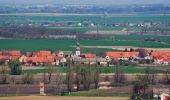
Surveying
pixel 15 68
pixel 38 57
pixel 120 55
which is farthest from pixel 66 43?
pixel 15 68

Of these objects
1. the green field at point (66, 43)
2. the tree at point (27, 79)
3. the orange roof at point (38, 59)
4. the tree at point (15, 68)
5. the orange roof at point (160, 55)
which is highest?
the green field at point (66, 43)

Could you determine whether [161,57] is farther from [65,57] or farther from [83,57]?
[65,57]

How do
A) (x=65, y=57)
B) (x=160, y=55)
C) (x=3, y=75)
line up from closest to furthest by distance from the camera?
(x=3, y=75), (x=65, y=57), (x=160, y=55)

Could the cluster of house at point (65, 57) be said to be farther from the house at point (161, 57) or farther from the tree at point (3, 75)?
the tree at point (3, 75)

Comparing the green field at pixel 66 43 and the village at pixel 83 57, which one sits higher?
the green field at pixel 66 43

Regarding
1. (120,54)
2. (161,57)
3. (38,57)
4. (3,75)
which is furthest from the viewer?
A: (120,54)

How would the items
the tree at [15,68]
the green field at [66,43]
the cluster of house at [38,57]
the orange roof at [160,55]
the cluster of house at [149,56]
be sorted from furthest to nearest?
the green field at [66,43]
the orange roof at [160,55]
the cluster of house at [149,56]
the cluster of house at [38,57]
the tree at [15,68]

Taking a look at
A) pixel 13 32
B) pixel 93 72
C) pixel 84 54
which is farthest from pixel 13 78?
pixel 13 32

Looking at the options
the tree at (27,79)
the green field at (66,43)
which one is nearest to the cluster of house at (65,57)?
the green field at (66,43)
